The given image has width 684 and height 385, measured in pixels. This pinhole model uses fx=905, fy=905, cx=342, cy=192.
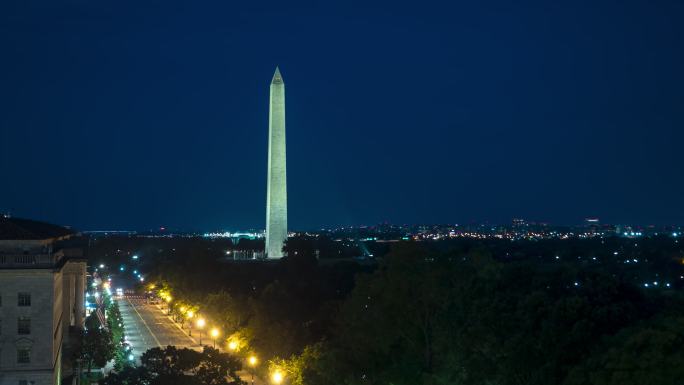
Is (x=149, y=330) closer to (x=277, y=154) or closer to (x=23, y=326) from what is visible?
(x=277, y=154)

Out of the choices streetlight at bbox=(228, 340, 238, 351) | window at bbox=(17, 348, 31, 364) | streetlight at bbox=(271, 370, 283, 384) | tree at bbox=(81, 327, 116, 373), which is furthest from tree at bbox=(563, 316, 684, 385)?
streetlight at bbox=(228, 340, 238, 351)

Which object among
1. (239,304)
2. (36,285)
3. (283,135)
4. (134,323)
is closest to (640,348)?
(36,285)

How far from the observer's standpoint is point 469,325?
38.8 m

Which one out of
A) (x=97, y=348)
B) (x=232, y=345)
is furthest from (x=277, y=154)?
(x=97, y=348)

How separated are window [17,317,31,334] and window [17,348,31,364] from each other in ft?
3.09

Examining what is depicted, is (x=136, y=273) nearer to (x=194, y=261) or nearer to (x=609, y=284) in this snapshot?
(x=194, y=261)

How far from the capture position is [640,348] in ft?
96.2

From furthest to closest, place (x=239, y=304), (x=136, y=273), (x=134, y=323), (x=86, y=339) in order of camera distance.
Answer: (x=136, y=273)
(x=134, y=323)
(x=239, y=304)
(x=86, y=339)

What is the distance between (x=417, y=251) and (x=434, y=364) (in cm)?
636

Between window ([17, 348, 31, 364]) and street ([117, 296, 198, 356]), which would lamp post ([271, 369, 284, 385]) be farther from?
window ([17, 348, 31, 364])

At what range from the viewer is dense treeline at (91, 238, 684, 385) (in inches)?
1230

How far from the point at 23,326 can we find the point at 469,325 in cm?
2422

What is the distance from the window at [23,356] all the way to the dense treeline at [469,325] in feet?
45.6

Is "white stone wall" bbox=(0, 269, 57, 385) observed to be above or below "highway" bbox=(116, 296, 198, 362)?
above
